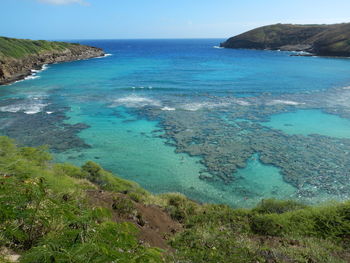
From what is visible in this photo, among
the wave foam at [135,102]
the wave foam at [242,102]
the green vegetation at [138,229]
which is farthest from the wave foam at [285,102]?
the green vegetation at [138,229]

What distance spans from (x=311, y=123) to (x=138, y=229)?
2855 centimetres

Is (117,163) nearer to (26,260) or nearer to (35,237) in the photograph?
(35,237)

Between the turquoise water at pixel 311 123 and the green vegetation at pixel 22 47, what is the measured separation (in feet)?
216

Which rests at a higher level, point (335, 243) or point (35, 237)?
point (35, 237)

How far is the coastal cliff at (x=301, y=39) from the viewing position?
118m

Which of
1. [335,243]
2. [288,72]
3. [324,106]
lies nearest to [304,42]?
[288,72]

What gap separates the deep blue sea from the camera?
66.0ft

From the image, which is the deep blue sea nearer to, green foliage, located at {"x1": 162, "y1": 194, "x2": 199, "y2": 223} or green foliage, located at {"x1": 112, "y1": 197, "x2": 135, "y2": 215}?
green foliage, located at {"x1": 162, "y1": 194, "x2": 199, "y2": 223}

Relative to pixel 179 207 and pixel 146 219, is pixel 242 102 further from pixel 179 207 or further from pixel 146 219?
pixel 146 219

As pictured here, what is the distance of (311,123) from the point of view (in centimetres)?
3169

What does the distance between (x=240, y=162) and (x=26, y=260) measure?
19.9 metres

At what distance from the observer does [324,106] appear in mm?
38594

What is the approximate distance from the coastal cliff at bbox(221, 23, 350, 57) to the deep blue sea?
7177cm

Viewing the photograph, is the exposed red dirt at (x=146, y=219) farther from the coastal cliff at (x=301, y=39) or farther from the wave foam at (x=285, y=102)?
the coastal cliff at (x=301, y=39)
